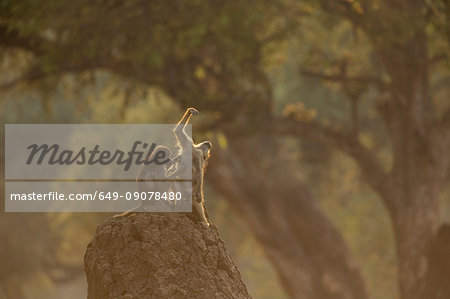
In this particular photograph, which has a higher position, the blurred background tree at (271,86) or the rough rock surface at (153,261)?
the blurred background tree at (271,86)

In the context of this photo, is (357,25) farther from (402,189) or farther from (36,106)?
(36,106)

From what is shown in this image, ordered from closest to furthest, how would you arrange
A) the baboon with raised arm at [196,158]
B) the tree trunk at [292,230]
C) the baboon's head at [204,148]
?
1. the baboon with raised arm at [196,158]
2. the baboon's head at [204,148]
3. the tree trunk at [292,230]

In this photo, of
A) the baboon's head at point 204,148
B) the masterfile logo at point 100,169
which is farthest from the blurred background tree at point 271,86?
the baboon's head at point 204,148

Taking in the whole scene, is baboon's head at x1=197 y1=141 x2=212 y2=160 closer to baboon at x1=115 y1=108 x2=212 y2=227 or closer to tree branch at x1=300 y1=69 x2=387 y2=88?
baboon at x1=115 y1=108 x2=212 y2=227

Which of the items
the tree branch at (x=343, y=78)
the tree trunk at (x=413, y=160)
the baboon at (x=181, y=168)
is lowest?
the baboon at (x=181, y=168)

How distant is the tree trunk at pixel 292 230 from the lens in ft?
57.5

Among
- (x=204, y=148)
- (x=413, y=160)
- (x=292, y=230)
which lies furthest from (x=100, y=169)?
(x=204, y=148)

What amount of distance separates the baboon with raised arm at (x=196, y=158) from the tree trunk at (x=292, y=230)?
478 inches

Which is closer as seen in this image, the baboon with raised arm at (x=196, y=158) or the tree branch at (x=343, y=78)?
the baboon with raised arm at (x=196, y=158)

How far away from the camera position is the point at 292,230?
60.2 ft

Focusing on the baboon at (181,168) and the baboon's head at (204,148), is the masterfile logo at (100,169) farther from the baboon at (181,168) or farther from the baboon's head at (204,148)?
the baboon's head at (204,148)

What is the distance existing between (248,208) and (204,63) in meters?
4.21

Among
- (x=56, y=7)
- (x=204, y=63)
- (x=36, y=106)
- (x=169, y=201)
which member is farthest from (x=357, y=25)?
Answer: (x=36, y=106)

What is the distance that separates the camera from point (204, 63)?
51.5ft
